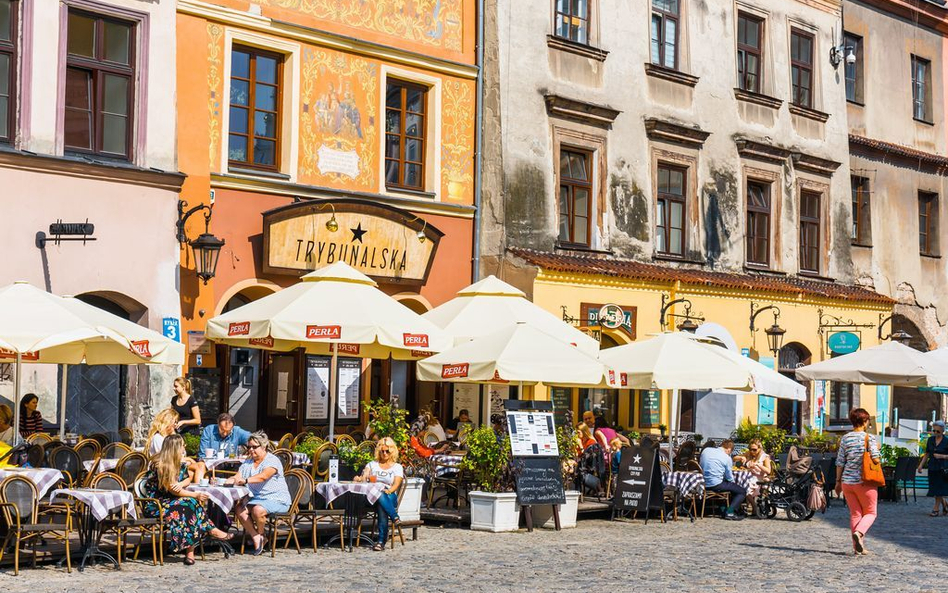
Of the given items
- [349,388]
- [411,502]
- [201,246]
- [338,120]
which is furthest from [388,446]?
[338,120]

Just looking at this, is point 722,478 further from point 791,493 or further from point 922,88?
point 922,88

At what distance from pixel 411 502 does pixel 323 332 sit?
7.42ft

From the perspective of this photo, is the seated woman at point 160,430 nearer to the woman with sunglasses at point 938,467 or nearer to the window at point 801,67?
the woman with sunglasses at point 938,467

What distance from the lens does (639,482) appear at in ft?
62.3

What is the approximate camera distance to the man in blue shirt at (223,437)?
16.5 m

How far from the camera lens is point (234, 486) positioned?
1384 centimetres

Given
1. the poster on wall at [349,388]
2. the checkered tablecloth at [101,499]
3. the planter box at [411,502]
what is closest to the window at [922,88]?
the poster on wall at [349,388]

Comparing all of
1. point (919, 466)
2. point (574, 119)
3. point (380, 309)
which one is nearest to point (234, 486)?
point (380, 309)

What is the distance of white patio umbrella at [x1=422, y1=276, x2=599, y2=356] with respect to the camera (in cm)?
1964

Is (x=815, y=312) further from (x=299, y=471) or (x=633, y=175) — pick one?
(x=299, y=471)

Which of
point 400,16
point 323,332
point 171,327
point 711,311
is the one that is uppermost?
point 400,16

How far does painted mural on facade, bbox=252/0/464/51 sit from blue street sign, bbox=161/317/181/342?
16.2 feet

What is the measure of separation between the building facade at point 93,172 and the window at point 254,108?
1.48 m

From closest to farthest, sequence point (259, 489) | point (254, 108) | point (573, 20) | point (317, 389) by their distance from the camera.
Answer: point (259, 489) < point (254, 108) < point (317, 389) < point (573, 20)
